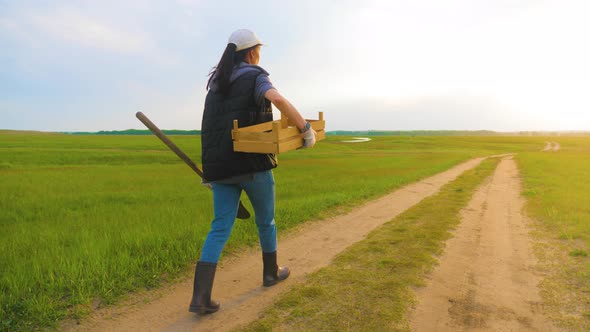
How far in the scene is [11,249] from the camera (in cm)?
483

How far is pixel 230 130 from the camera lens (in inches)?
125

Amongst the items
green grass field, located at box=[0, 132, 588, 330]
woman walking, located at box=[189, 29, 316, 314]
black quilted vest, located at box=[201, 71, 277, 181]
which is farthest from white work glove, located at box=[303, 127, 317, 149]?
green grass field, located at box=[0, 132, 588, 330]

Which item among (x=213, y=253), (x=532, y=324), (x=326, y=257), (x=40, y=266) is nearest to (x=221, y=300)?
(x=213, y=253)

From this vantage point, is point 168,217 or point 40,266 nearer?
point 40,266

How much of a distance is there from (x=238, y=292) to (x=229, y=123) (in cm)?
177

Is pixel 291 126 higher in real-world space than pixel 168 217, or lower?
higher

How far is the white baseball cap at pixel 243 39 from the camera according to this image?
322 cm

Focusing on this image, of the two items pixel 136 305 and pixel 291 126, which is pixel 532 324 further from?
pixel 136 305

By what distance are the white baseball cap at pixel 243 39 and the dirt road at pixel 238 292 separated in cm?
241

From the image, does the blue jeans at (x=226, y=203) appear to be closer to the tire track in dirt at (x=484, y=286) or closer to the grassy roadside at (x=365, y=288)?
the grassy roadside at (x=365, y=288)

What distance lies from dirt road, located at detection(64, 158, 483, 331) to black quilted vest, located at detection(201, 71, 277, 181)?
1248mm

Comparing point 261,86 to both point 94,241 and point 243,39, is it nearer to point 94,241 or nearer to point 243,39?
point 243,39

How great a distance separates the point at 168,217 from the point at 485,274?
5.54 metres

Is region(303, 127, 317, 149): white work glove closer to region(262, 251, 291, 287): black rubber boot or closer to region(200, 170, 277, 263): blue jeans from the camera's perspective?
region(200, 170, 277, 263): blue jeans
